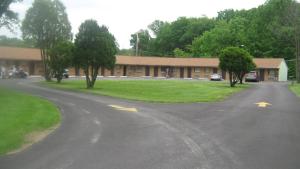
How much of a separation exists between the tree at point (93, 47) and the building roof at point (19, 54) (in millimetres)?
34093

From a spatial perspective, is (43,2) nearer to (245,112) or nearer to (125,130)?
(245,112)

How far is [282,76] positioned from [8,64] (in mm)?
46984

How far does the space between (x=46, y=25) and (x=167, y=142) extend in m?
48.9

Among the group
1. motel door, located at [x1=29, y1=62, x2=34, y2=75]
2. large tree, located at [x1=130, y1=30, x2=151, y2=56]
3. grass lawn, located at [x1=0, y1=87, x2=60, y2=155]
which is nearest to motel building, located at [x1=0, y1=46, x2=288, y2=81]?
motel door, located at [x1=29, y1=62, x2=34, y2=75]

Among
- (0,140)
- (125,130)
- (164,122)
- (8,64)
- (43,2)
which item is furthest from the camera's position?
(8,64)

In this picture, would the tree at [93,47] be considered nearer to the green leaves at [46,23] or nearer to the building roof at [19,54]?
the green leaves at [46,23]

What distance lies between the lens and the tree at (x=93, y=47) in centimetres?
4481

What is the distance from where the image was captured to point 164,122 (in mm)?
18953

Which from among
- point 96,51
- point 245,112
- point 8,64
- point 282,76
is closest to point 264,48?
point 282,76

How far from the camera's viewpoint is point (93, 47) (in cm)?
4488

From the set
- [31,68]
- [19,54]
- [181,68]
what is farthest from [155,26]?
[19,54]

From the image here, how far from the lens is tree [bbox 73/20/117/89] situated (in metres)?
44.8

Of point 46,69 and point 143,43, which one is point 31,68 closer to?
point 46,69

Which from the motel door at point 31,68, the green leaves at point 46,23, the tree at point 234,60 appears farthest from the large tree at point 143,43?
the tree at point 234,60
